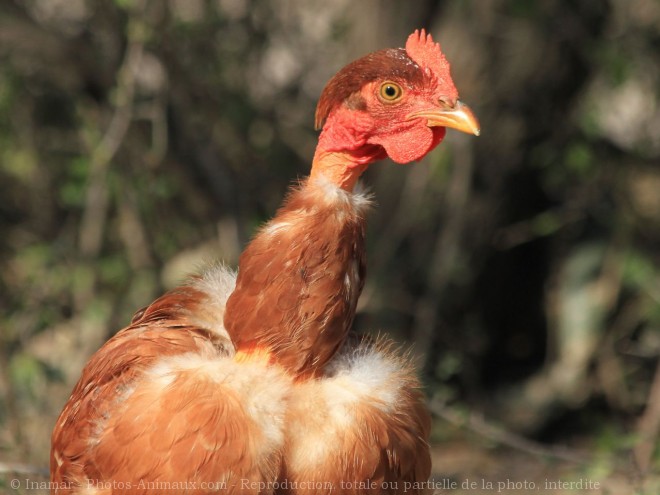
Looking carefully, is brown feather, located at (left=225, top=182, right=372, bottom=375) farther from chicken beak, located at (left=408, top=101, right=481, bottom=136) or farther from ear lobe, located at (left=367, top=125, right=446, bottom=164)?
chicken beak, located at (left=408, top=101, right=481, bottom=136)

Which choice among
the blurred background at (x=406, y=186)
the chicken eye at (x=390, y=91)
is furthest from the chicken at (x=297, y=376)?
the blurred background at (x=406, y=186)

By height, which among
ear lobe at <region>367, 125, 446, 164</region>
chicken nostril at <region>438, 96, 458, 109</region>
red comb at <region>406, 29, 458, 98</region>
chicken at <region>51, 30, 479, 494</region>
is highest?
red comb at <region>406, 29, 458, 98</region>

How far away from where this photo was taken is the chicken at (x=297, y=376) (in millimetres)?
2564

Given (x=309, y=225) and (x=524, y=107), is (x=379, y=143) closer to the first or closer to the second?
(x=309, y=225)

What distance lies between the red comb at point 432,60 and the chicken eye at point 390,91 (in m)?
0.11

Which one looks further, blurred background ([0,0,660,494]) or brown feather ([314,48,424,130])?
blurred background ([0,0,660,494])

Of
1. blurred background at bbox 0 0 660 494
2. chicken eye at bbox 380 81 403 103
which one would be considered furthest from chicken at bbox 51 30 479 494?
blurred background at bbox 0 0 660 494

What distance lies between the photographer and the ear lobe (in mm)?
2734

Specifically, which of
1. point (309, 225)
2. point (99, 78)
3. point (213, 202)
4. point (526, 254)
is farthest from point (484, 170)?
point (309, 225)

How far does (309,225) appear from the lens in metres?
2.66

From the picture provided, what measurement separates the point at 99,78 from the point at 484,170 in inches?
93.6

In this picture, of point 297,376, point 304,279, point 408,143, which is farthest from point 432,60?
point 297,376

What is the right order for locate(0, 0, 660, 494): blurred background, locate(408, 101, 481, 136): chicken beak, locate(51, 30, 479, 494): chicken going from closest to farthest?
1. locate(51, 30, 479, 494): chicken
2. locate(408, 101, 481, 136): chicken beak
3. locate(0, 0, 660, 494): blurred background

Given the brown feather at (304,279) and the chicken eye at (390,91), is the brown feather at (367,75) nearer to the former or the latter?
the chicken eye at (390,91)
